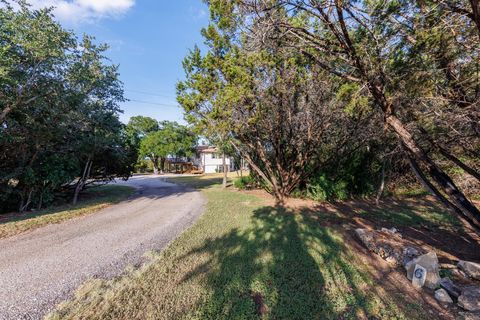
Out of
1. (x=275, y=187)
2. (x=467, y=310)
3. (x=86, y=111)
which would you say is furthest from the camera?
(x=275, y=187)

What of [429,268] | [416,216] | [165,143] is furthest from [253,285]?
[165,143]

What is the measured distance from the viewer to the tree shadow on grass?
8.00 ft

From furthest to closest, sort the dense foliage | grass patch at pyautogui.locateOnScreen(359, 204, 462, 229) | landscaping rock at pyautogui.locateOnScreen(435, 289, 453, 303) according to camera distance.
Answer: grass patch at pyautogui.locateOnScreen(359, 204, 462, 229), the dense foliage, landscaping rock at pyautogui.locateOnScreen(435, 289, 453, 303)

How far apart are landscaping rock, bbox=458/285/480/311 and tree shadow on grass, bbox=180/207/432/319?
70 centimetres

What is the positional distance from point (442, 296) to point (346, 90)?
437cm

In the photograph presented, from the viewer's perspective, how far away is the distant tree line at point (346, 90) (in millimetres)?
3188

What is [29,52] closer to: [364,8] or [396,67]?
[364,8]

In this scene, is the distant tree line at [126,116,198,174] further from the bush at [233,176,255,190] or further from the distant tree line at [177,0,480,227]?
the distant tree line at [177,0,480,227]

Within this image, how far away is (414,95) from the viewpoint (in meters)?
3.83

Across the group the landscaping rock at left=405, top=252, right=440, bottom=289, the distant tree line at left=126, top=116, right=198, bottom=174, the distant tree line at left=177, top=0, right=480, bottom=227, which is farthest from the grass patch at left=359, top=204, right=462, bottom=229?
the distant tree line at left=126, top=116, right=198, bottom=174

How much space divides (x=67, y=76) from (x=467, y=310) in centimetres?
1067

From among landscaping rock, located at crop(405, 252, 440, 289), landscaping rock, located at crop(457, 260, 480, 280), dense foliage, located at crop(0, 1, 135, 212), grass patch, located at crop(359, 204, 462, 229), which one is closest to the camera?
landscaping rock, located at crop(405, 252, 440, 289)

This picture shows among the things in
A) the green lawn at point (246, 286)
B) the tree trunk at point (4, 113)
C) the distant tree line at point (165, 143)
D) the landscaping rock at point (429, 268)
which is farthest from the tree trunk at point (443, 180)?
the distant tree line at point (165, 143)

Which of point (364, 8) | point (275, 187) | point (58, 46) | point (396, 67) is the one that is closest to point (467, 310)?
point (396, 67)
